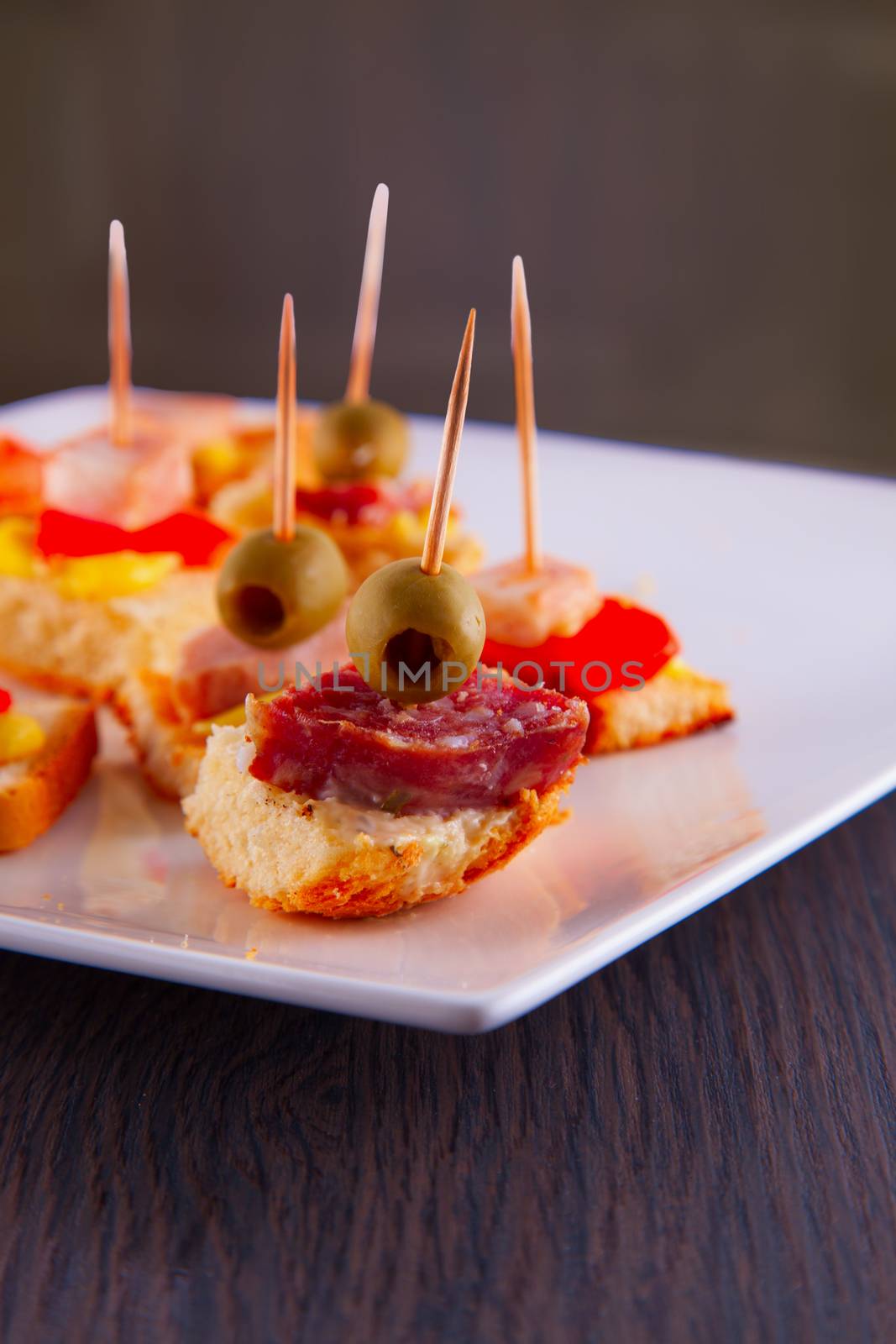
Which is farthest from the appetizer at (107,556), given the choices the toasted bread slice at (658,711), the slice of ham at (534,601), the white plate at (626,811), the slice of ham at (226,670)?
the toasted bread slice at (658,711)

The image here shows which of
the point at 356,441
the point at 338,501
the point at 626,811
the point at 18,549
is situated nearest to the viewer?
the point at 626,811

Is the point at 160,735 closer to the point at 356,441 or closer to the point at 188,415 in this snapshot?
the point at 356,441

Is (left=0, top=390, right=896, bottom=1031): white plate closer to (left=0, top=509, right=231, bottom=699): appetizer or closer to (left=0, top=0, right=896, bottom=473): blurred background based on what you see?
(left=0, top=509, right=231, bottom=699): appetizer

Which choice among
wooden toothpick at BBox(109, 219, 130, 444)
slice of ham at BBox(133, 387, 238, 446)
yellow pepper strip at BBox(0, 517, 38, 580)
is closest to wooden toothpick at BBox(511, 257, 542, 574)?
wooden toothpick at BBox(109, 219, 130, 444)

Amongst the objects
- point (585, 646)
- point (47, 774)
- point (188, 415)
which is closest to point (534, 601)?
point (585, 646)

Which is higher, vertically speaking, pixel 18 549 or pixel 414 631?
pixel 414 631

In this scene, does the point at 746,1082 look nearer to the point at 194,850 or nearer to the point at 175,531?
the point at 194,850

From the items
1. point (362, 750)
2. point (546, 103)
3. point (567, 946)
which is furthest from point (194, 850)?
point (546, 103)
